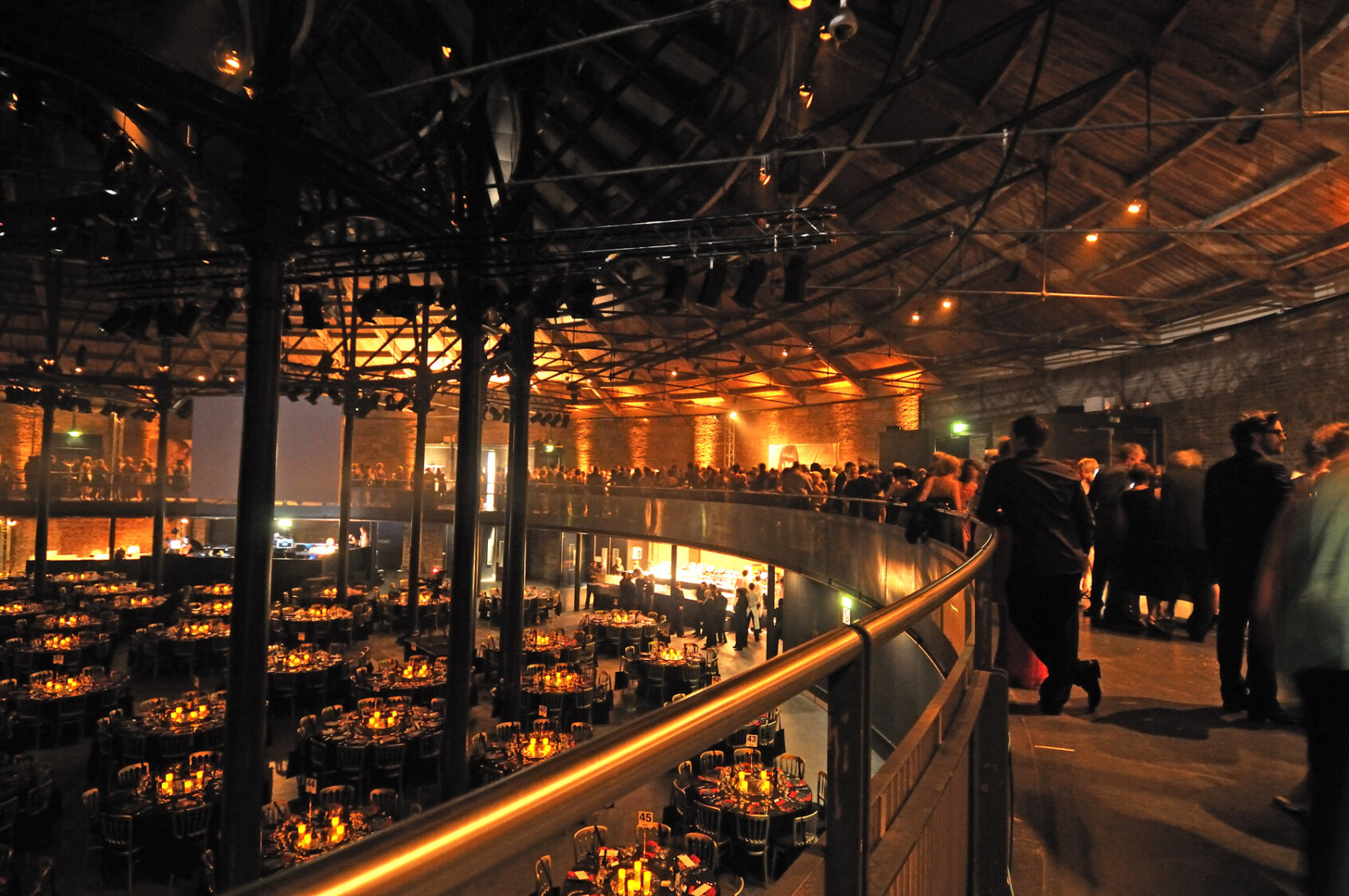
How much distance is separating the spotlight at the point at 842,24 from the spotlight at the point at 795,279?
4294 mm

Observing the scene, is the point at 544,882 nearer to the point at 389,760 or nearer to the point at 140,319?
the point at 389,760

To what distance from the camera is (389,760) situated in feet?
31.8

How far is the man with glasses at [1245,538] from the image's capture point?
12.9ft

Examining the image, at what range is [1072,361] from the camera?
16188 mm

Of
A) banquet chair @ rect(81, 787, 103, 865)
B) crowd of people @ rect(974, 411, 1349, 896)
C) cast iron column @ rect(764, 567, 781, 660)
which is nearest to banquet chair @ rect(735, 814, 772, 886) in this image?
crowd of people @ rect(974, 411, 1349, 896)

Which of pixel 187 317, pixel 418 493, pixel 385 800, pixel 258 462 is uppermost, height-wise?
pixel 187 317

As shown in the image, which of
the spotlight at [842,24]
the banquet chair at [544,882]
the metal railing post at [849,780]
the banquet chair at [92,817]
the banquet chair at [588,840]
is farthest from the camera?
the banquet chair at [92,817]

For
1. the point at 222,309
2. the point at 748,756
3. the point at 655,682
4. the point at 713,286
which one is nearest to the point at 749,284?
the point at 713,286

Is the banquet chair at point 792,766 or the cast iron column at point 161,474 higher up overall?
the cast iron column at point 161,474

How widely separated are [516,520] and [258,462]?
21.4 feet

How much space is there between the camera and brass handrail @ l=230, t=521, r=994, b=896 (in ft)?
1.54

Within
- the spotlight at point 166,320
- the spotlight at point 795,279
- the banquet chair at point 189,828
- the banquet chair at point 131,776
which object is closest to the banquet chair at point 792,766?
the spotlight at point 795,279

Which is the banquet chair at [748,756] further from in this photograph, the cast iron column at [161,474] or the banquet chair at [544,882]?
the cast iron column at [161,474]

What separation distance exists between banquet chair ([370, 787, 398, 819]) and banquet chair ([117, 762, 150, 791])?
2518 mm
